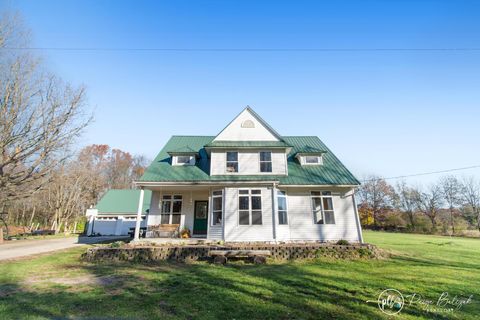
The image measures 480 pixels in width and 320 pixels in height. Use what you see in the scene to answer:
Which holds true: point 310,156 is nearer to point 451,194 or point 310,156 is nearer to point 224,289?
point 224,289

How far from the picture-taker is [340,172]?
15.4 meters

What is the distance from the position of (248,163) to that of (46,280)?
1080 cm

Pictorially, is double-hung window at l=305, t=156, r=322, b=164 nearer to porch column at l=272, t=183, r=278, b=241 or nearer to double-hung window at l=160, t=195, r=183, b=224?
porch column at l=272, t=183, r=278, b=241

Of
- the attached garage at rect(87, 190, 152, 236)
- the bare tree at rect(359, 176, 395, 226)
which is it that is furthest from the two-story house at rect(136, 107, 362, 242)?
the bare tree at rect(359, 176, 395, 226)

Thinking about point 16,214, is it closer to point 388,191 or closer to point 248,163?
point 248,163

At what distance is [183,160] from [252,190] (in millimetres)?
5652

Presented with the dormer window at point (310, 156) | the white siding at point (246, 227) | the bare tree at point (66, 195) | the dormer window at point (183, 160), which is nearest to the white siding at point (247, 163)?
the white siding at point (246, 227)

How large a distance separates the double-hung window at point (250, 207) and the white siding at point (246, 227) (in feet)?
0.62

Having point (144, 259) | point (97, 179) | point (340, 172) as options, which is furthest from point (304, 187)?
point (97, 179)

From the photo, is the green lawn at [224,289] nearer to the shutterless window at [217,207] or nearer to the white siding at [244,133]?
the shutterless window at [217,207]

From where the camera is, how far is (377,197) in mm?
51531

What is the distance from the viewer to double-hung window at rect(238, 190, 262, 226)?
520 inches

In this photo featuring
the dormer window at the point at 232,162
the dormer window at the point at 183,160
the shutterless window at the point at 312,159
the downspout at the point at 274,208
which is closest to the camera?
the downspout at the point at 274,208

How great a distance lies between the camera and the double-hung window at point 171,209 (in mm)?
15000
